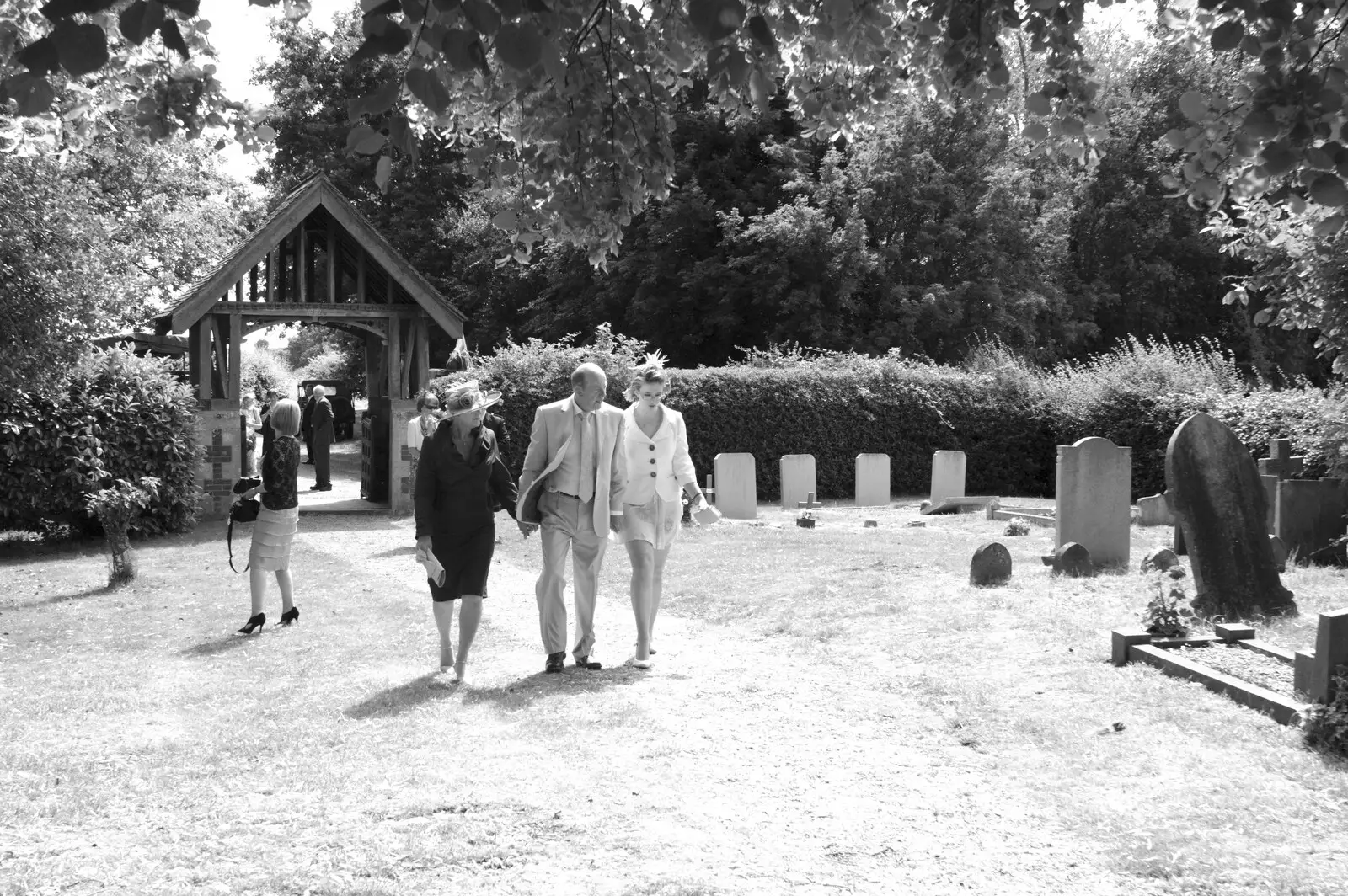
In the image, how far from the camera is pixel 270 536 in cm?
997

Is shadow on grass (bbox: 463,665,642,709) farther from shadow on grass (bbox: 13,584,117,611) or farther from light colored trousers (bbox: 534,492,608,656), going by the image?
shadow on grass (bbox: 13,584,117,611)

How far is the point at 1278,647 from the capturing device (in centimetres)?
773

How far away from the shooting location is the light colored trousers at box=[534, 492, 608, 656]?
809 cm

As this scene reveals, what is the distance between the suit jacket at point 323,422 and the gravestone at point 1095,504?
50.2 feet

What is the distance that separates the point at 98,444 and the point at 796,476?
12.1 m

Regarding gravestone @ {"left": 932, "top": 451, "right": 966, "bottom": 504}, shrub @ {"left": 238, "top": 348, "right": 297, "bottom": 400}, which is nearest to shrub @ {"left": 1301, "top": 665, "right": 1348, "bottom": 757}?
gravestone @ {"left": 932, "top": 451, "right": 966, "bottom": 504}

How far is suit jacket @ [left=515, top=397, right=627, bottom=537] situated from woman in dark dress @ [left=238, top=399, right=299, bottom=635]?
8.75 feet

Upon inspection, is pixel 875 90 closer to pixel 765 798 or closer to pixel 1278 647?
pixel 765 798

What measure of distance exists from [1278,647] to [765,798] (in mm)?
4108

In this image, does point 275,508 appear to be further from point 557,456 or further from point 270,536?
point 557,456

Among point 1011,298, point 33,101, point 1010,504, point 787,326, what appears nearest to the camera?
point 33,101

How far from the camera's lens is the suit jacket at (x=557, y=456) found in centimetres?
807

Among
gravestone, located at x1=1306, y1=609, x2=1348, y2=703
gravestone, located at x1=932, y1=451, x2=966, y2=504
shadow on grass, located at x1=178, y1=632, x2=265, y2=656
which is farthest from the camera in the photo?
gravestone, located at x1=932, y1=451, x2=966, y2=504

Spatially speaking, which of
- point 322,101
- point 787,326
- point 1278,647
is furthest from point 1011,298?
point 1278,647
